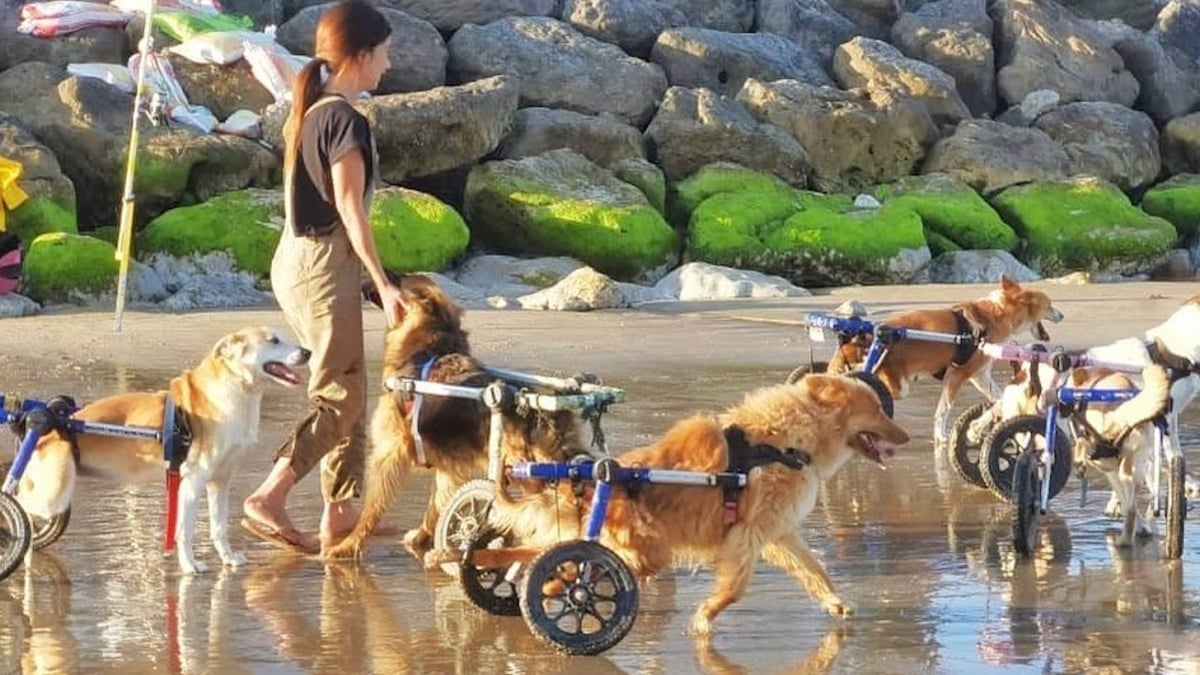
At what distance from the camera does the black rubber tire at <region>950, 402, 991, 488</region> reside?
977 centimetres

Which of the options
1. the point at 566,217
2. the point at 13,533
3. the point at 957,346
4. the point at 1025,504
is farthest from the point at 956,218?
the point at 13,533

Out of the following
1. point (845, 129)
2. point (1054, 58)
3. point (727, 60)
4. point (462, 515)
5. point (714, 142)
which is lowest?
point (462, 515)

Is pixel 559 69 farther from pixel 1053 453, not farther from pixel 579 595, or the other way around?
pixel 579 595

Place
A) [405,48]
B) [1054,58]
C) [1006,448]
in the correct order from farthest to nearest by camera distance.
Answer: [1054,58]
[405,48]
[1006,448]

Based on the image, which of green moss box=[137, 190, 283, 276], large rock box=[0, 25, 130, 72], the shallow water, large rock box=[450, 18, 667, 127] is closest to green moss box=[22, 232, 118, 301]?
green moss box=[137, 190, 283, 276]

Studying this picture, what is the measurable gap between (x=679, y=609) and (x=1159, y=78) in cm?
2747

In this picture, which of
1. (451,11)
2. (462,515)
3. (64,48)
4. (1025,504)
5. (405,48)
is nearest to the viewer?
(462,515)

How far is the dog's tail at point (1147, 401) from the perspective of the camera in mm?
8078

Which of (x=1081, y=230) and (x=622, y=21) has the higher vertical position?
(x=622, y=21)

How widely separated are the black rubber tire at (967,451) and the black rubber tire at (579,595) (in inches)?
152

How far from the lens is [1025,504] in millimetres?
7992

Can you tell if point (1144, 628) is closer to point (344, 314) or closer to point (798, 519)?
point (798, 519)

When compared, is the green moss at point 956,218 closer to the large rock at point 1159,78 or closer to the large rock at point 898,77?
the large rock at point 898,77

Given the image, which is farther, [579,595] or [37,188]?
[37,188]
